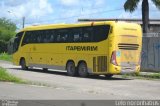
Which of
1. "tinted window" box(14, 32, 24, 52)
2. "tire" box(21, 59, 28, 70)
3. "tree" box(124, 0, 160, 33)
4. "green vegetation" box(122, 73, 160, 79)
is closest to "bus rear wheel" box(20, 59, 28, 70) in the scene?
"tire" box(21, 59, 28, 70)

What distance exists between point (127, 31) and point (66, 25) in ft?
16.2

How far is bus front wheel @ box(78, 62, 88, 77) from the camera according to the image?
29142 millimetres

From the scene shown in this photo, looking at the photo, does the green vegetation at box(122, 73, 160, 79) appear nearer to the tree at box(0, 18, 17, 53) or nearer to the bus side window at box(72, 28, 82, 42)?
the bus side window at box(72, 28, 82, 42)

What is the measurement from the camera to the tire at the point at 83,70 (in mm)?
29141

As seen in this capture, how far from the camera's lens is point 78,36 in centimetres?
2961

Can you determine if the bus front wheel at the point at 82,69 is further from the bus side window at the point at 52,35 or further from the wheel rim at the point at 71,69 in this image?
the bus side window at the point at 52,35

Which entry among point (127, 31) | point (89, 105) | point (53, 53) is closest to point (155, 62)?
point (127, 31)

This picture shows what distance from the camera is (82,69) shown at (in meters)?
29.5

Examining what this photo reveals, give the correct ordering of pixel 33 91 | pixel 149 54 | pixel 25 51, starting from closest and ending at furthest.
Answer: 1. pixel 33 91
2. pixel 149 54
3. pixel 25 51

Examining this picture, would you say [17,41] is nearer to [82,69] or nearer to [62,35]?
[62,35]

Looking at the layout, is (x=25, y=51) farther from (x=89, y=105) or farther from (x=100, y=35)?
(x=89, y=105)

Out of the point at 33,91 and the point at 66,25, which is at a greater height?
the point at 66,25

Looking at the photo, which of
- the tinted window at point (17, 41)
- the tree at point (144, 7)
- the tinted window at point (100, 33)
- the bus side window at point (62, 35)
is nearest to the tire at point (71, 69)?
the bus side window at point (62, 35)

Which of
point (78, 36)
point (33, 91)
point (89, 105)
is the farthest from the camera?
point (78, 36)
